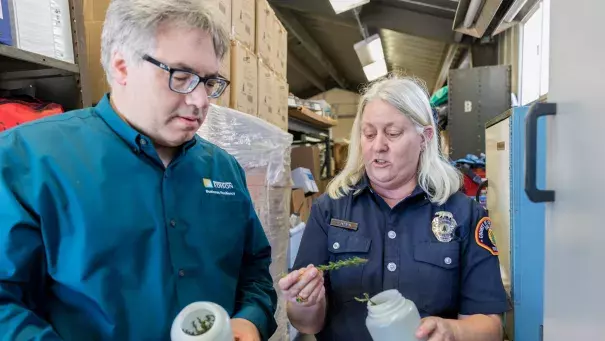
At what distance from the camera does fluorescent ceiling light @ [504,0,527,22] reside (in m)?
3.51

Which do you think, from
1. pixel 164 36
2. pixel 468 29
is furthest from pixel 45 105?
pixel 468 29

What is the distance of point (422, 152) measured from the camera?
1440 millimetres

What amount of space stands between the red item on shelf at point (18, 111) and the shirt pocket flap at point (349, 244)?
1.04 m

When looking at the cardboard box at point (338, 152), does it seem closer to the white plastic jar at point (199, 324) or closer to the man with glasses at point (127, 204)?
the man with glasses at point (127, 204)

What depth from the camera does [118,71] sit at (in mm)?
999

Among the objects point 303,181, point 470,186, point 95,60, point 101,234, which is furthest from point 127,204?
point 303,181

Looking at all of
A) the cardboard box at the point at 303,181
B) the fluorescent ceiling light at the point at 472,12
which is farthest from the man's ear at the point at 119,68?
the fluorescent ceiling light at the point at 472,12

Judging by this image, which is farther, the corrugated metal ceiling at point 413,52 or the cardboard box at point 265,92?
the corrugated metal ceiling at point 413,52

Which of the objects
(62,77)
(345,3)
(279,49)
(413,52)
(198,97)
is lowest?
(198,97)

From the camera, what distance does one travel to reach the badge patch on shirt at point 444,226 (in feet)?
4.32

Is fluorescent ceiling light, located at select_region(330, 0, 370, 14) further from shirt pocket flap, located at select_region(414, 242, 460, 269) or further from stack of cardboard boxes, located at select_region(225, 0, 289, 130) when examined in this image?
shirt pocket flap, located at select_region(414, 242, 460, 269)

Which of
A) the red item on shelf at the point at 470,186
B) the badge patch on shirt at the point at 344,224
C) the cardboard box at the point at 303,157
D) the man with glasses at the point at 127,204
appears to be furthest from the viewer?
the cardboard box at the point at 303,157

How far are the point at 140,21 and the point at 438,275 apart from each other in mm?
1034

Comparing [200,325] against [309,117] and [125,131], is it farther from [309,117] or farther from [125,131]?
[309,117]
